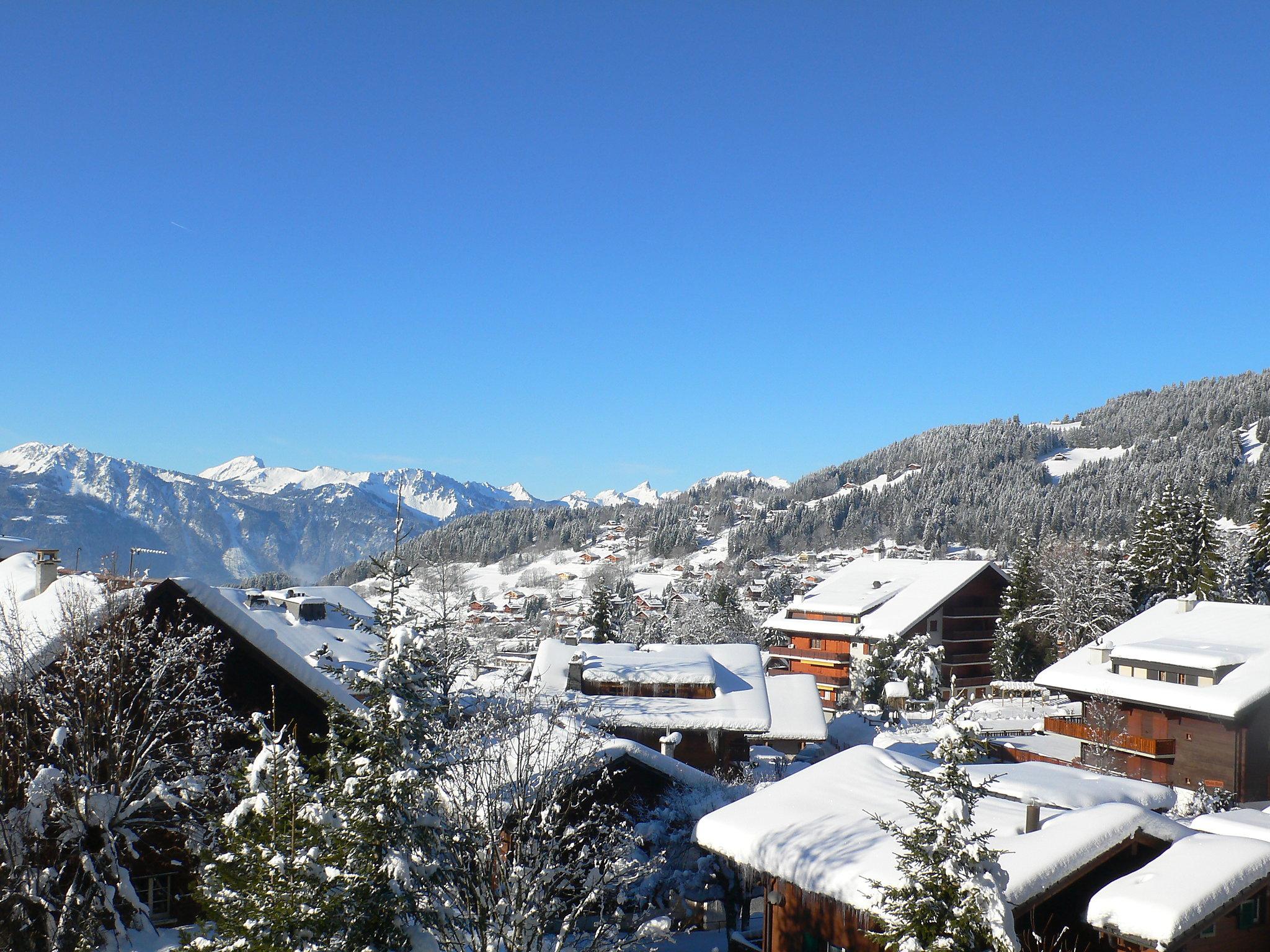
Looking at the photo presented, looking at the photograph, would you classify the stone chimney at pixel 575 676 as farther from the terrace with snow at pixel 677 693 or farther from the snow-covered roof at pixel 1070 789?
the snow-covered roof at pixel 1070 789

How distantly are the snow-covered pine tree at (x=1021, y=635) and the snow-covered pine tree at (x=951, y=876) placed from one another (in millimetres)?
54080

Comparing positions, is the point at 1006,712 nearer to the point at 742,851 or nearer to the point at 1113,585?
the point at 1113,585

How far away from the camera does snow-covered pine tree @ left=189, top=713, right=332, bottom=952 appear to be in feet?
29.6

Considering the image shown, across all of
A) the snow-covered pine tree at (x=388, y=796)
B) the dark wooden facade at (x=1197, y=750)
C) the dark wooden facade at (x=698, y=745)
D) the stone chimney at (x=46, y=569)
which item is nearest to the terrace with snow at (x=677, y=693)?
the dark wooden facade at (x=698, y=745)

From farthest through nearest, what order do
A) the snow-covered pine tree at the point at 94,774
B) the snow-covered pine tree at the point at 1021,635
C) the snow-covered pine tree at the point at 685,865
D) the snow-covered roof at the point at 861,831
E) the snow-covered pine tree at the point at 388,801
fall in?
the snow-covered pine tree at the point at 1021,635
the snow-covered pine tree at the point at 685,865
the snow-covered roof at the point at 861,831
the snow-covered pine tree at the point at 94,774
the snow-covered pine tree at the point at 388,801

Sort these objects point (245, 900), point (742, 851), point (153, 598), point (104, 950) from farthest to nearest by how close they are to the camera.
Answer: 1. point (153, 598)
2. point (742, 851)
3. point (104, 950)
4. point (245, 900)

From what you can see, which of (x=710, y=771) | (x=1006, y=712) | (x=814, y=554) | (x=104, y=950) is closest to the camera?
(x=104, y=950)

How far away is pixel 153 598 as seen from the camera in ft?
59.7

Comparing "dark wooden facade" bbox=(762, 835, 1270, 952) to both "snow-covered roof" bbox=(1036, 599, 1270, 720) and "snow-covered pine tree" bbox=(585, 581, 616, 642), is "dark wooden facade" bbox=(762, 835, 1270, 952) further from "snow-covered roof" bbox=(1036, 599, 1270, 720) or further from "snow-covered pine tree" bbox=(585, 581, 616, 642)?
"snow-covered pine tree" bbox=(585, 581, 616, 642)

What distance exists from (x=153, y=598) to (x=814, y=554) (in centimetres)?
18951

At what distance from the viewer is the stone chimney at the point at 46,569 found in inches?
856

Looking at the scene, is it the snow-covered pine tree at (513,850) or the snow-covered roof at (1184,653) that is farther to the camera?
the snow-covered roof at (1184,653)

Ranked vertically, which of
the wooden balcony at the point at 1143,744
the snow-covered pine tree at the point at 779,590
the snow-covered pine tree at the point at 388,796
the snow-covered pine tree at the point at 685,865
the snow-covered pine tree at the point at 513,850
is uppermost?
the snow-covered pine tree at the point at 388,796

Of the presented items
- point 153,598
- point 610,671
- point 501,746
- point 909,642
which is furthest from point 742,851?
point 909,642
